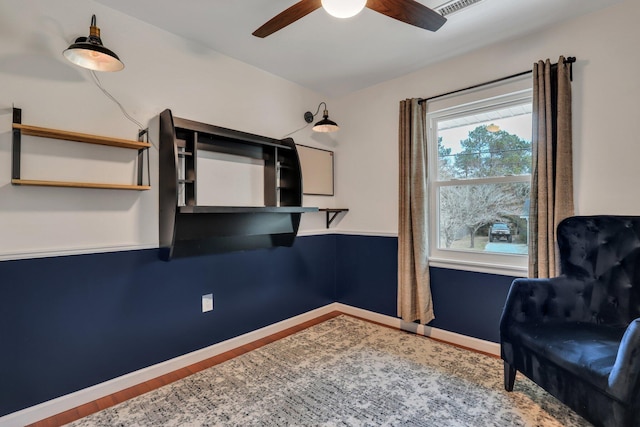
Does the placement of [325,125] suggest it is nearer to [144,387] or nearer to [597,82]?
Answer: [597,82]

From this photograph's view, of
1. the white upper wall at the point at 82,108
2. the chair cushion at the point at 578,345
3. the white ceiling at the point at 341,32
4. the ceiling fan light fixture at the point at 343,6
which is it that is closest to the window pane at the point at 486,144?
the white ceiling at the point at 341,32

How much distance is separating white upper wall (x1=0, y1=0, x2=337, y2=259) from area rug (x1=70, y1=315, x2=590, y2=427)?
1.02m

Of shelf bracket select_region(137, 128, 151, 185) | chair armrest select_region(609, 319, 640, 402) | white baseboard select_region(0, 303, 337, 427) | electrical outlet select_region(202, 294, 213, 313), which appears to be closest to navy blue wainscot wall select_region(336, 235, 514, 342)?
white baseboard select_region(0, 303, 337, 427)

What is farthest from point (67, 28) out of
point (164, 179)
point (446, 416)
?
point (446, 416)

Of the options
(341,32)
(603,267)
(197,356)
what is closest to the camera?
(603,267)

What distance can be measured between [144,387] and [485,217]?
2813mm

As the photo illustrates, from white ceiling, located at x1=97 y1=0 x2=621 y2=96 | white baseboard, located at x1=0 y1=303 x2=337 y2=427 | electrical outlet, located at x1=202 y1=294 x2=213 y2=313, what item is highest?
white ceiling, located at x1=97 y1=0 x2=621 y2=96

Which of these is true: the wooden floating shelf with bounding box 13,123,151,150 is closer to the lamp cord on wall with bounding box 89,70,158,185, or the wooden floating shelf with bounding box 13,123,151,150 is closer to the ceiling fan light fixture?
the lamp cord on wall with bounding box 89,70,158,185

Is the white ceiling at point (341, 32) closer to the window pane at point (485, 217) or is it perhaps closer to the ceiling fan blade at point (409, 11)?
the ceiling fan blade at point (409, 11)

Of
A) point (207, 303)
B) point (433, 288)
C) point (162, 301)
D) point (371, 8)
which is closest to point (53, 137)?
point (162, 301)

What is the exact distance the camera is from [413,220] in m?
2.80

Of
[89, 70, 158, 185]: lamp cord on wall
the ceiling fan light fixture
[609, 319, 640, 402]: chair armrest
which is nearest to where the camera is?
[609, 319, 640, 402]: chair armrest

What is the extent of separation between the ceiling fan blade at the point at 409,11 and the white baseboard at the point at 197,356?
2.34 metres

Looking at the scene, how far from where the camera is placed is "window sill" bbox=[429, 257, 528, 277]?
2.37 meters
